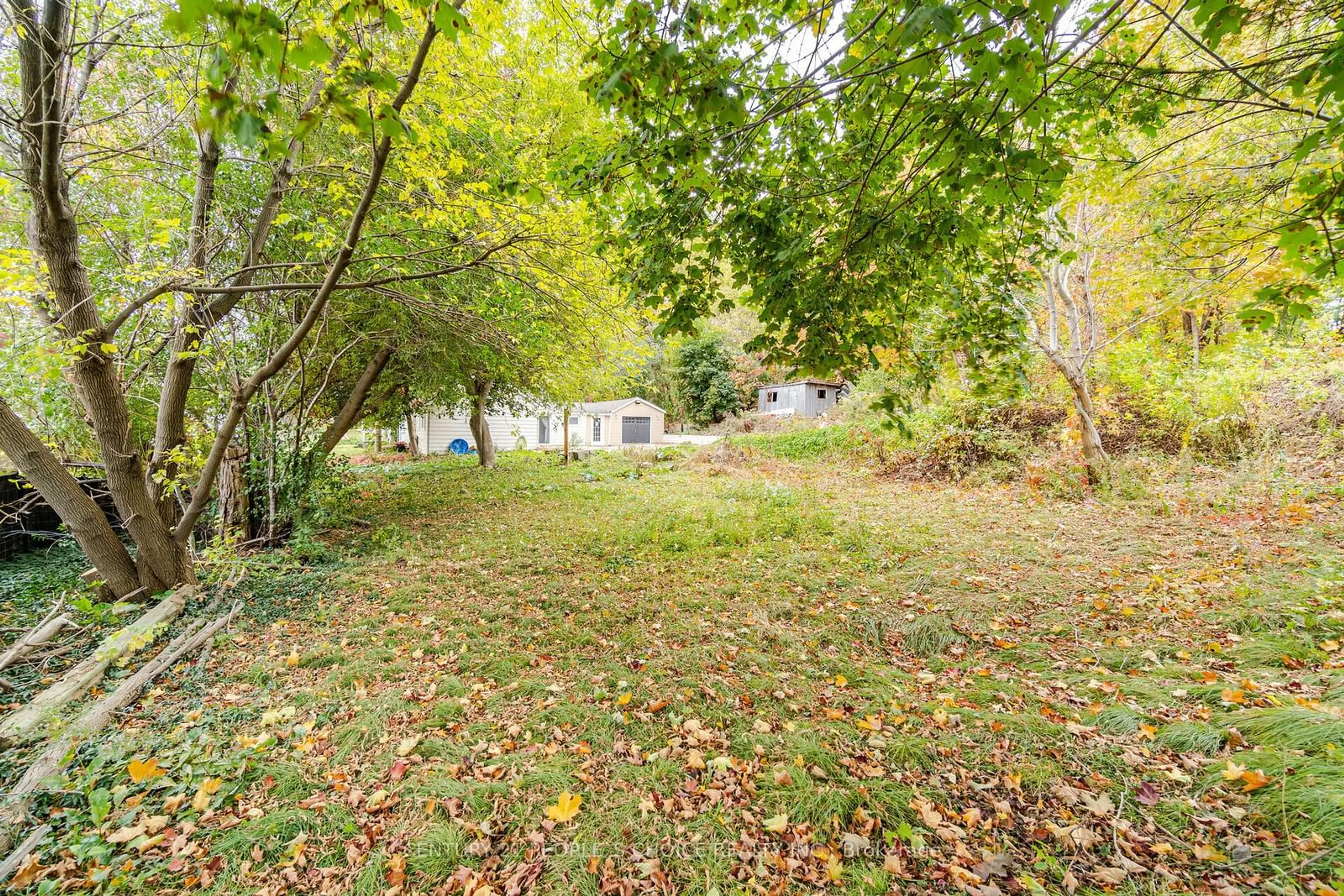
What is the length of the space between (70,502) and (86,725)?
2430 millimetres

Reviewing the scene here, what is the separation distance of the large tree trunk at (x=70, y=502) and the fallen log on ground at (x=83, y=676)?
0.54m

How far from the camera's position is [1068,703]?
285cm

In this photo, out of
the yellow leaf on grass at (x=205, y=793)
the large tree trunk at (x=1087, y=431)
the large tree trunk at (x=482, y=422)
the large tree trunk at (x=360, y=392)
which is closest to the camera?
the yellow leaf on grass at (x=205, y=793)

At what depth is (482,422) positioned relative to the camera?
15.6 m

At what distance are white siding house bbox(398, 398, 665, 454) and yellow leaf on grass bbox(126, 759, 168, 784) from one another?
1777cm

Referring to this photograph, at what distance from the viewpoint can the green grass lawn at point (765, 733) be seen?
202cm

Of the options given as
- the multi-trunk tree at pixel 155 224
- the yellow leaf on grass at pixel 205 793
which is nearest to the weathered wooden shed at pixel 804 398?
the multi-trunk tree at pixel 155 224

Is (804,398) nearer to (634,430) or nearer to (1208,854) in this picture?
(634,430)

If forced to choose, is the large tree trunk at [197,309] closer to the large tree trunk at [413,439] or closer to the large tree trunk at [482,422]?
the large tree trunk at [482,422]

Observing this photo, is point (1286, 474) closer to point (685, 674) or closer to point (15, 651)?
point (685, 674)

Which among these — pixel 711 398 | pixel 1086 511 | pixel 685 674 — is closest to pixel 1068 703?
pixel 685 674

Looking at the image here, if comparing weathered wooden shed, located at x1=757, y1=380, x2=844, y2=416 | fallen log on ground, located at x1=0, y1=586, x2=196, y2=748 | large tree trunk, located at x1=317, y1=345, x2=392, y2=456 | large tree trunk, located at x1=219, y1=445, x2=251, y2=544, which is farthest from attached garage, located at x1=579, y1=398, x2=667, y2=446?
A: fallen log on ground, located at x1=0, y1=586, x2=196, y2=748

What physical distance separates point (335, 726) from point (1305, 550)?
26.1 feet

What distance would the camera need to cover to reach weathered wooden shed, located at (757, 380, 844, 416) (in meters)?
26.5
